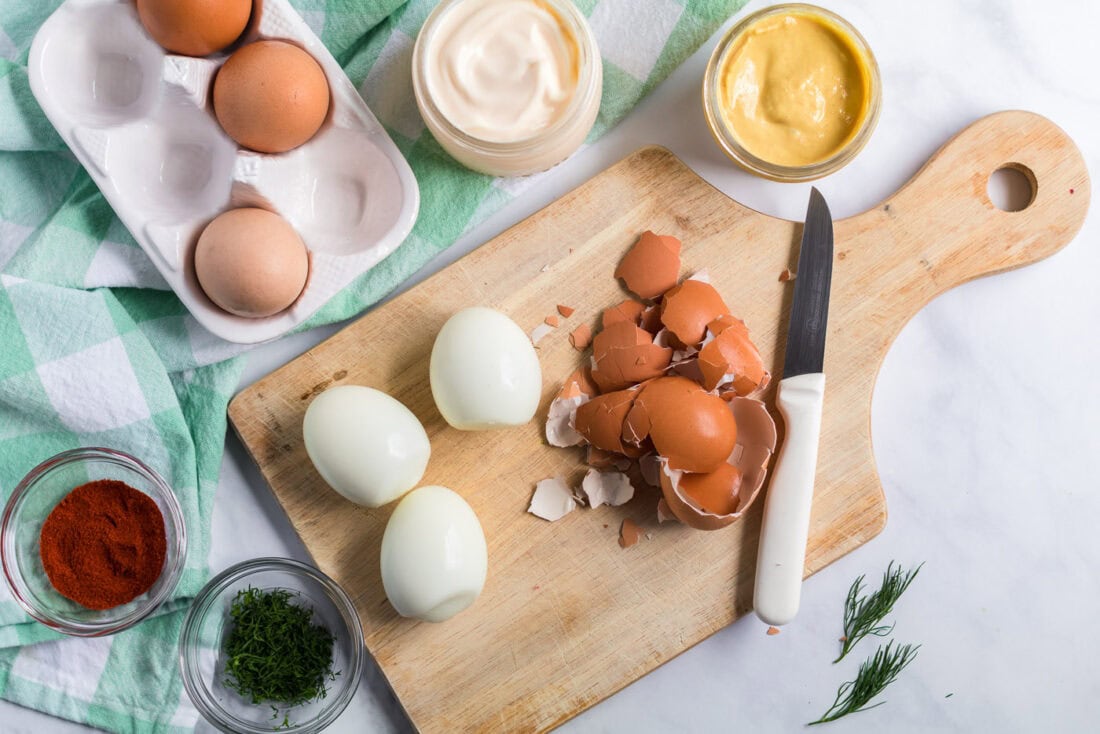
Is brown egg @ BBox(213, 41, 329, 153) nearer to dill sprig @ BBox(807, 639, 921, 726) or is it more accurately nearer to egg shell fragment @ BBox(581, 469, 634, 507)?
egg shell fragment @ BBox(581, 469, 634, 507)

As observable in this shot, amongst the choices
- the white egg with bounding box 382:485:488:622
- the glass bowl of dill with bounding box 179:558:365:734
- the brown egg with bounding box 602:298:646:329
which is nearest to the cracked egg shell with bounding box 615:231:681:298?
the brown egg with bounding box 602:298:646:329

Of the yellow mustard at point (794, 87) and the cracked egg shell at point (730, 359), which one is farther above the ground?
the yellow mustard at point (794, 87)

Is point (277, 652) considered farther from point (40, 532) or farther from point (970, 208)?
point (970, 208)

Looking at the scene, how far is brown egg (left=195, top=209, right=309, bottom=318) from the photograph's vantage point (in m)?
1.38

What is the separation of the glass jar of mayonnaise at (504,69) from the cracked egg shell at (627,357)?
35 cm

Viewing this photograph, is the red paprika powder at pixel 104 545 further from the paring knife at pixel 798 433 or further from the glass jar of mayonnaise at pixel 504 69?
the paring knife at pixel 798 433

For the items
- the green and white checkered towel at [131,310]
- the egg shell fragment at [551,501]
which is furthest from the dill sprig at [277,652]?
the egg shell fragment at [551,501]

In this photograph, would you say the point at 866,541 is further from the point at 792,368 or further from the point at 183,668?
the point at 183,668

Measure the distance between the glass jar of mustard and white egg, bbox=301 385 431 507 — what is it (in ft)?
2.46

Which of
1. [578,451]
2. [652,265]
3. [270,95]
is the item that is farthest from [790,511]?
[270,95]

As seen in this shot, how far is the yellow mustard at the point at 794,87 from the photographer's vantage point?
4.95ft

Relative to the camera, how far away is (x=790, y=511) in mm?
1512

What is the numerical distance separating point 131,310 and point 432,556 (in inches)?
28.9

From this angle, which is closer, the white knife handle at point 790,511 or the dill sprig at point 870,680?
the white knife handle at point 790,511
